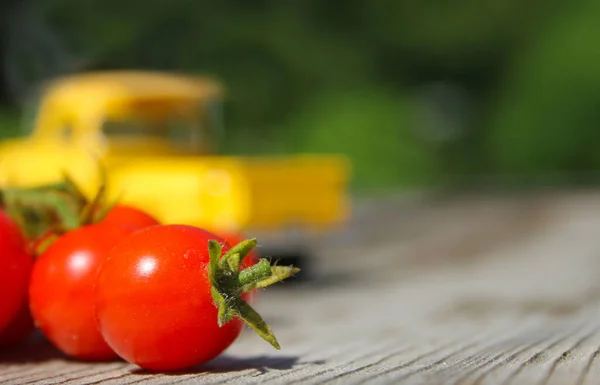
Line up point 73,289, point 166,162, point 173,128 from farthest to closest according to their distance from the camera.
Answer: point 173,128
point 166,162
point 73,289

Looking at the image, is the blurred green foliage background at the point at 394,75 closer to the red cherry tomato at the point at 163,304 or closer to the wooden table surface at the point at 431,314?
the wooden table surface at the point at 431,314

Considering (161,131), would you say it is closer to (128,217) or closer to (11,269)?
(128,217)

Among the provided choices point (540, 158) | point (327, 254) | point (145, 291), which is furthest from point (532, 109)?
point (145, 291)

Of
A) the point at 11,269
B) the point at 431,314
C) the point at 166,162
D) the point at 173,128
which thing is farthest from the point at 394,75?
the point at 11,269

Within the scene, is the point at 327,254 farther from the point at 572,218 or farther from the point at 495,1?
the point at 495,1

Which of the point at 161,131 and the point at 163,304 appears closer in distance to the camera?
the point at 163,304
